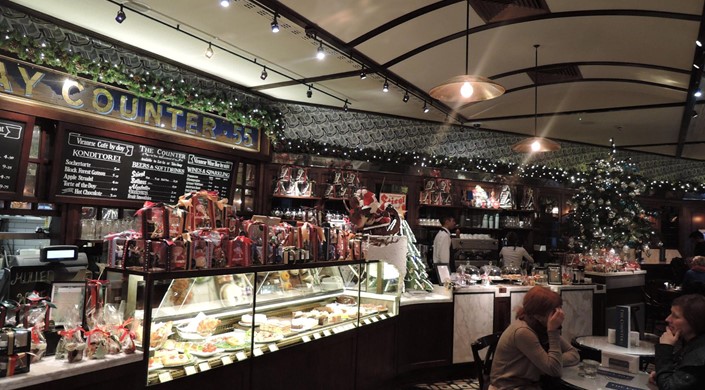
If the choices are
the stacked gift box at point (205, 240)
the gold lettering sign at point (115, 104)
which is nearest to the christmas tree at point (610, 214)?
the gold lettering sign at point (115, 104)

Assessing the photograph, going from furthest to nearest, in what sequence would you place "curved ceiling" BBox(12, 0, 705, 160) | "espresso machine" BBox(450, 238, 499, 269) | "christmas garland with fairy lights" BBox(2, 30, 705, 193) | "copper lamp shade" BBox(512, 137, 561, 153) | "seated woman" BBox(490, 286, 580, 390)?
1. "espresso machine" BBox(450, 238, 499, 269)
2. "copper lamp shade" BBox(512, 137, 561, 153)
3. "christmas garland with fairy lights" BBox(2, 30, 705, 193)
4. "curved ceiling" BBox(12, 0, 705, 160)
5. "seated woman" BBox(490, 286, 580, 390)

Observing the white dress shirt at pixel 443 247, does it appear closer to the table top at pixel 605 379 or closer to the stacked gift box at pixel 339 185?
the stacked gift box at pixel 339 185

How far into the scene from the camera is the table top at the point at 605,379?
117 inches

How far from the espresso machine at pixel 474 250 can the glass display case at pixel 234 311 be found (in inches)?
189

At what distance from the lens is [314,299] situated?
4.37m

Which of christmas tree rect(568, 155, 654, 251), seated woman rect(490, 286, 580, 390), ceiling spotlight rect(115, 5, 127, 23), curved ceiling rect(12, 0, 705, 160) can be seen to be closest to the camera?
seated woman rect(490, 286, 580, 390)

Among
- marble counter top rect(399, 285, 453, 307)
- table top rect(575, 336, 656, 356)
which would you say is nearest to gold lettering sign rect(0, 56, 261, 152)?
marble counter top rect(399, 285, 453, 307)

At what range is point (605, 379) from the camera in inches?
122

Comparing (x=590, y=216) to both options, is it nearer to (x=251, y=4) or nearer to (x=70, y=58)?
(x=251, y=4)

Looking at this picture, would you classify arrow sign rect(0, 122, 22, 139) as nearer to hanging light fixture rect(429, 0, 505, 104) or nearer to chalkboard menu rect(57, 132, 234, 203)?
chalkboard menu rect(57, 132, 234, 203)

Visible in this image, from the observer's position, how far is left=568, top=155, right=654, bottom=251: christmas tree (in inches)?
390

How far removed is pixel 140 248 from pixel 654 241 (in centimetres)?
1319

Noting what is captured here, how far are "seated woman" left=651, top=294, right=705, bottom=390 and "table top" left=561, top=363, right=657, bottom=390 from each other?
0.10 metres

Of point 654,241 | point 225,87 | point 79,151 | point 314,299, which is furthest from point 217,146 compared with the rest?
point 654,241
